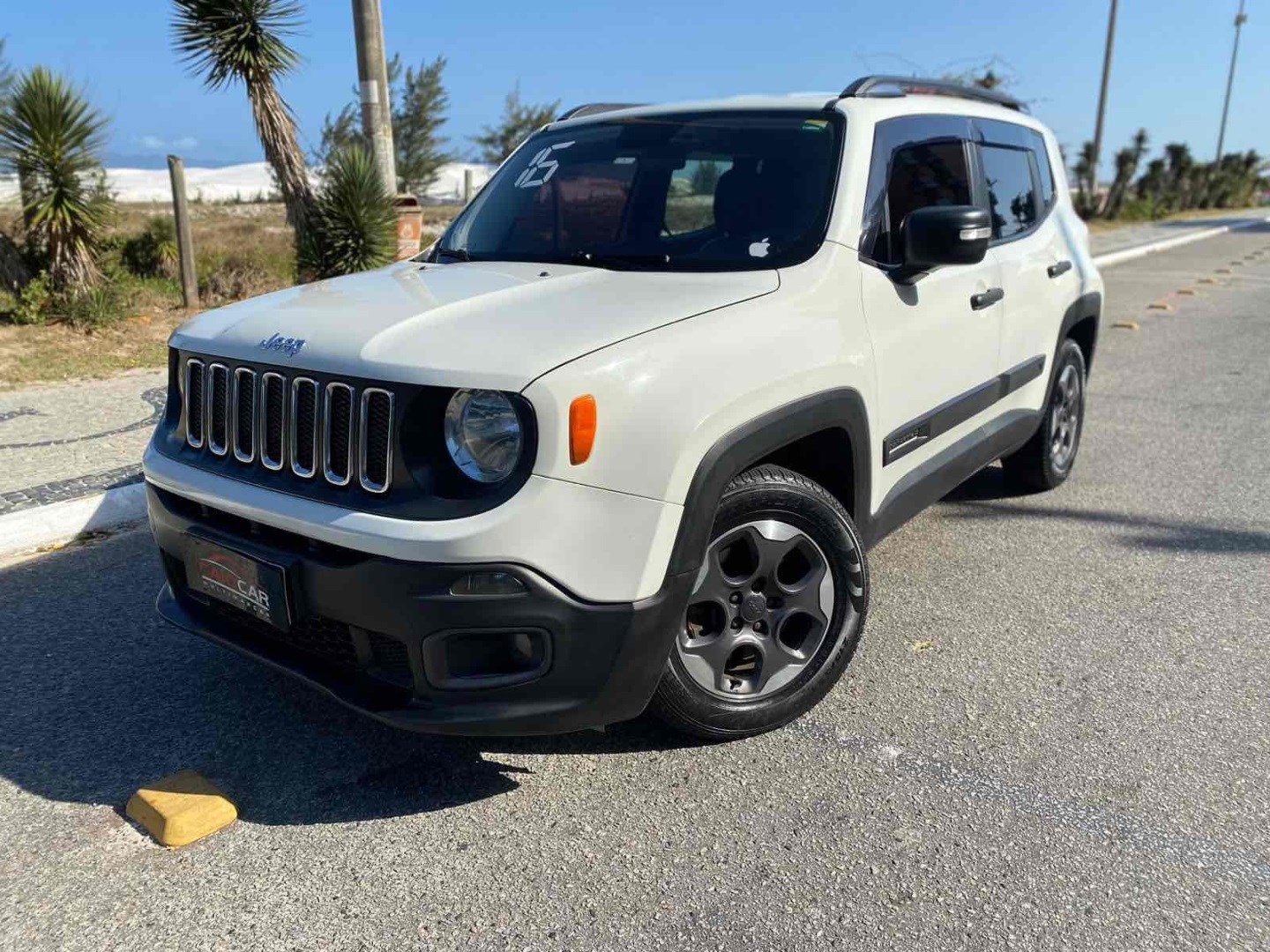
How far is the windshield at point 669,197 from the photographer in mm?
3322

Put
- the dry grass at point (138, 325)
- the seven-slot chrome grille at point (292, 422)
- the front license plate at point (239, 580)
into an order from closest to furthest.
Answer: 1. the seven-slot chrome grille at point (292, 422)
2. the front license plate at point (239, 580)
3. the dry grass at point (138, 325)

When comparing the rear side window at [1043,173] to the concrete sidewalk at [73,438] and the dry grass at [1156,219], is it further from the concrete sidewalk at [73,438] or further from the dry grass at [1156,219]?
the dry grass at [1156,219]

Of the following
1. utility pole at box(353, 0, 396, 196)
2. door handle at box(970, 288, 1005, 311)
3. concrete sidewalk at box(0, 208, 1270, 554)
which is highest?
utility pole at box(353, 0, 396, 196)

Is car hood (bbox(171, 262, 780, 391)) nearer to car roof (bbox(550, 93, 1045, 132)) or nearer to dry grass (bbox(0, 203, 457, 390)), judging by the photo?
car roof (bbox(550, 93, 1045, 132))

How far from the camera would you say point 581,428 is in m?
2.37

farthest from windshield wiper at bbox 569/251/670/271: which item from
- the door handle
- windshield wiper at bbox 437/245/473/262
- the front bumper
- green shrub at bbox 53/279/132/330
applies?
green shrub at bbox 53/279/132/330

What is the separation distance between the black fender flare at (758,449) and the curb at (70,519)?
9.67ft

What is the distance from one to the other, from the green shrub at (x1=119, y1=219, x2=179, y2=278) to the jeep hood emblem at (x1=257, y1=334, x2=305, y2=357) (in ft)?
34.0

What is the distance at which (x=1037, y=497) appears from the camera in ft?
17.8

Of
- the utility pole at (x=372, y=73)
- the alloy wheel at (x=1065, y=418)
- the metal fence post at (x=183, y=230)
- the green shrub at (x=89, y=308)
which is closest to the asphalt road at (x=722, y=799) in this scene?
the alloy wheel at (x=1065, y=418)

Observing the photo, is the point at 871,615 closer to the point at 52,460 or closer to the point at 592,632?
the point at 592,632

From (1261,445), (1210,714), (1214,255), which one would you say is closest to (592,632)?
(1210,714)

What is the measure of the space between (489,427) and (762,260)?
120 centimetres

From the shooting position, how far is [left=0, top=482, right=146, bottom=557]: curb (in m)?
4.61
